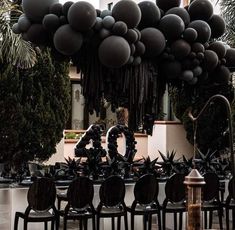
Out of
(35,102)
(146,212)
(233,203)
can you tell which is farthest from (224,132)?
(146,212)

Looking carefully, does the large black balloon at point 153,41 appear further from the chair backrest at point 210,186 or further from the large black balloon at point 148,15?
the chair backrest at point 210,186

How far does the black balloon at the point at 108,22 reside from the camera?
11.8 ft

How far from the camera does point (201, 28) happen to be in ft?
13.1

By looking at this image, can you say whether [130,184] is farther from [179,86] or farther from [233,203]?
[179,86]

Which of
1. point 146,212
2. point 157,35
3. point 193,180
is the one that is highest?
point 157,35

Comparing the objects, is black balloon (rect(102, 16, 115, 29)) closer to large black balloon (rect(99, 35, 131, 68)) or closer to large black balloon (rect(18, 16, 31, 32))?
large black balloon (rect(99, 35, 131, 68))

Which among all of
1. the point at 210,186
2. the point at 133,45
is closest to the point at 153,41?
the point at 133,45

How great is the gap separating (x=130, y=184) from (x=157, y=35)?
12.8ft

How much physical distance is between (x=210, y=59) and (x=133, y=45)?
0.74m

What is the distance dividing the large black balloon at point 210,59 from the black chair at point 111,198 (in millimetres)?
2663

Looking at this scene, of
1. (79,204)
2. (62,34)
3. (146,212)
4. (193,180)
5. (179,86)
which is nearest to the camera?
(193,180)

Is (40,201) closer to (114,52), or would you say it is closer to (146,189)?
(146,189)

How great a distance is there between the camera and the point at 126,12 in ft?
12.0

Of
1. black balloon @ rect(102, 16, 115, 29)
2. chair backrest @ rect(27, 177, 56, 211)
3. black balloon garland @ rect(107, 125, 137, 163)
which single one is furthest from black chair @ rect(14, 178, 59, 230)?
black balloon @ rect(102, 16, 115, 29)
